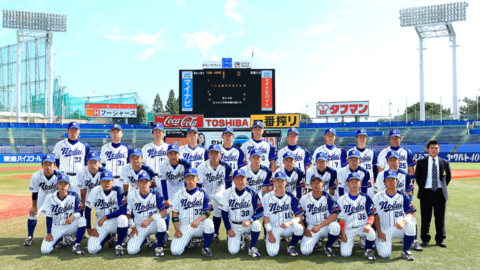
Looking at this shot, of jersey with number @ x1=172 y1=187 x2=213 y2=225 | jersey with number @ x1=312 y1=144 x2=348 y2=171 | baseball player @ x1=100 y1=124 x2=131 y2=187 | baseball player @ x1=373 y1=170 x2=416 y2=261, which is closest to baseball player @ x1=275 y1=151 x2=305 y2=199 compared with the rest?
jersey with number @ x1=312 y1=144 x2=348 y2=171

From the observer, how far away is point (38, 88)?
51.2 meters

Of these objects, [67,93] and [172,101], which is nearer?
[67,93]

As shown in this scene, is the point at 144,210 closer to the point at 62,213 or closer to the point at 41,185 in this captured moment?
the point at 62,213

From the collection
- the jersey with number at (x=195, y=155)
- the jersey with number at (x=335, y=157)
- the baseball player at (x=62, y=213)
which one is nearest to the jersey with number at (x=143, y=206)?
the baseball player at (x=62, y=213)

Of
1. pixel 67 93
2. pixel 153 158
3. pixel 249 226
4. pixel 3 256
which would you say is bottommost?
pixel 3 256

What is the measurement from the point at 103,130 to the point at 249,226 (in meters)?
32.1

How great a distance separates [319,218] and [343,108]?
3283 cm

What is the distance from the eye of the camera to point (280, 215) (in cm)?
530

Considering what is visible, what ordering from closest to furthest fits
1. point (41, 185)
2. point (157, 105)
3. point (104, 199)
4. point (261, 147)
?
point (104, 199), point (41, 185), point (261, 147), point (157, 105)

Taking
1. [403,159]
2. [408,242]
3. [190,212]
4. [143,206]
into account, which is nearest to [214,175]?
[190,212]

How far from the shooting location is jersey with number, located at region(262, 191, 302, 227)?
5.29 meters

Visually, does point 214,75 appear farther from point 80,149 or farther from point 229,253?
point 229,253

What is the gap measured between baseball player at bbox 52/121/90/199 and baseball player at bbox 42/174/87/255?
787 mm

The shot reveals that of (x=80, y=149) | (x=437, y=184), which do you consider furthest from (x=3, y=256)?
(x=437, y=184)
